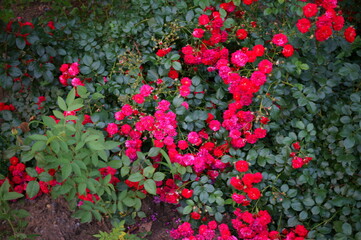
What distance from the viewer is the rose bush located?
2.18 meters

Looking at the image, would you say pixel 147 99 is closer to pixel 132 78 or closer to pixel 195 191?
pixel 132 78

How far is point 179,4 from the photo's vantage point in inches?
104

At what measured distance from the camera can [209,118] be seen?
7.92 feet

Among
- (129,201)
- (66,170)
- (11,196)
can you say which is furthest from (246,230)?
(11,196)

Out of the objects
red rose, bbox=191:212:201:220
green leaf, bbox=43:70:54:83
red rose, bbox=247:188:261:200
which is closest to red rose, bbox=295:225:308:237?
red rose, bbox=247:188:261:200

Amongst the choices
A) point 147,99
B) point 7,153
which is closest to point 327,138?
point 147,99

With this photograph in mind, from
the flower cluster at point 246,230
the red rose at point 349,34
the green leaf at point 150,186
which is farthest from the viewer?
the red rose at point 349,34

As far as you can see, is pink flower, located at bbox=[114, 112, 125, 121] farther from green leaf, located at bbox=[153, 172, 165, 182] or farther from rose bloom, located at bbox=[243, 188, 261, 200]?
rose bloom, located at bbox=[243, 188, 261, 200]

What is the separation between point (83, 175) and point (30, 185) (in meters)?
0.28

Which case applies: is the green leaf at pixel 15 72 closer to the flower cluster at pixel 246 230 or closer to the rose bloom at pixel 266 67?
the flower cluster at pixel 246 230

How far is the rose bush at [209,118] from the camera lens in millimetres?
2182

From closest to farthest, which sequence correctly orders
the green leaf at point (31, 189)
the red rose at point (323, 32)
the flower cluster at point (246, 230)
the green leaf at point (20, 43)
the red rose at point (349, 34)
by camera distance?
1. the green leaf at point (31, 189)
2. the flower cluster at point (246, 230)
3. the red rose at point (323, 32)
4. the red rose at point (349, 34)
5. the green leaf at point (20, 43)

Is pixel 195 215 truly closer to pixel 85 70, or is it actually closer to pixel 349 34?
pixel 85 70

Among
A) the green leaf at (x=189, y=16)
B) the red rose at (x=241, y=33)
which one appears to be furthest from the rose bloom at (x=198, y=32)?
the red rose at (x=241, y=33)
